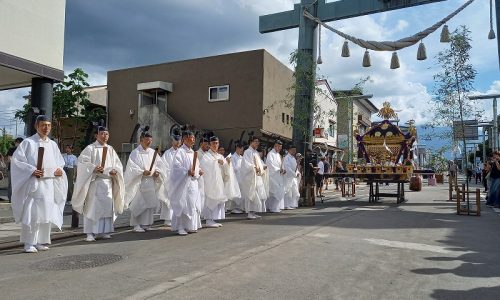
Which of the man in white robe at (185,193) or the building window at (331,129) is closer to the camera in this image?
the man in white robe at (185,193)

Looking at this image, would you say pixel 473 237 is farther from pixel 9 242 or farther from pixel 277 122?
pixel 277 122

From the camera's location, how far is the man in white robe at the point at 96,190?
316 inches

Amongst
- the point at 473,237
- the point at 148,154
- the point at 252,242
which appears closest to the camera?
the point at 252,242

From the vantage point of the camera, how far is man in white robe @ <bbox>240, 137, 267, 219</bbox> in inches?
445

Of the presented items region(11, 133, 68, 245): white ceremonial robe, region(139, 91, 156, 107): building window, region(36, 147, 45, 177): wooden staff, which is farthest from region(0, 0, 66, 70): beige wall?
region(139, 91, 156, 107): building window

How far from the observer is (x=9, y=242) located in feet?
25.5

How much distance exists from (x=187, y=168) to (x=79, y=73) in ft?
56.7

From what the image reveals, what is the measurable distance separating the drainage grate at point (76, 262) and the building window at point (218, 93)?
17.5 m

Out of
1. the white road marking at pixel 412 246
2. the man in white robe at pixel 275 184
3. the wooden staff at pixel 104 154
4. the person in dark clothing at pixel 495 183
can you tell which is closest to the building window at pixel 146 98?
the man in white robe at pixel 275 184

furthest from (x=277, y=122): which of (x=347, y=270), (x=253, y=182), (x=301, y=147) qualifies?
(x=347, y=270)

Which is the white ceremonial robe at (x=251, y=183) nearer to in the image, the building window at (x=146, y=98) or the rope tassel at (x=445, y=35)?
the rope tassel at (x=445, y=35)

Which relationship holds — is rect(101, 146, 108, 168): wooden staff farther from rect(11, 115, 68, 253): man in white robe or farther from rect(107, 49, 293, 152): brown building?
rect(107, 49, 293, 152): brown building

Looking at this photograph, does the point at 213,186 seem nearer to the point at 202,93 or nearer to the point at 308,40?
the point at 308,40

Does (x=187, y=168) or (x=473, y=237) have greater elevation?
(x=187, y=168)
